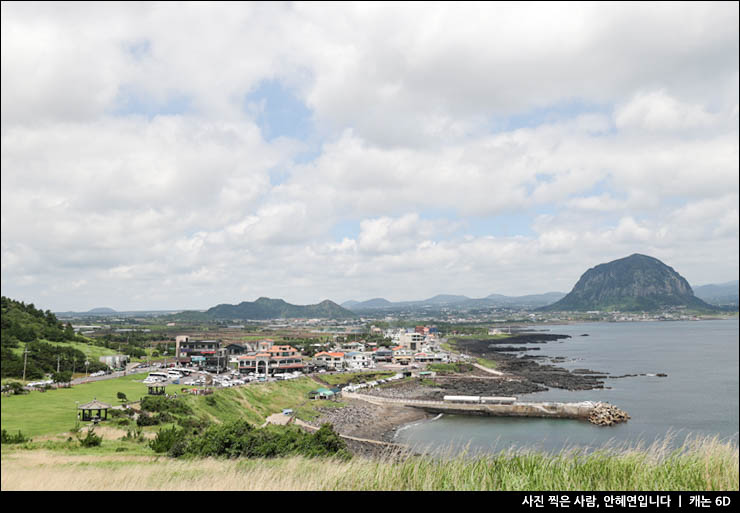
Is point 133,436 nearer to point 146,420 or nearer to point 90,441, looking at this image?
point 90,441

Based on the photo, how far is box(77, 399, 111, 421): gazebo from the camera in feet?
80.6

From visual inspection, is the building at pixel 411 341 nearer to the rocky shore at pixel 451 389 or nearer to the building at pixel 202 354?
the rocky shore at pixel 451 389

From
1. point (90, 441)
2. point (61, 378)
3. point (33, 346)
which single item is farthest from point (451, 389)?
point (33, 346)

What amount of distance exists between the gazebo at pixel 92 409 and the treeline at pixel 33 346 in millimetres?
19372

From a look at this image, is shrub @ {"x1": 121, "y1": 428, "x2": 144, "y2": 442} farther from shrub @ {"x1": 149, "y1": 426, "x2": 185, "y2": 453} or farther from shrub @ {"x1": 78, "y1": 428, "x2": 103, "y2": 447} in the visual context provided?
shrub @ {"x1": 149, "y1": 426, "x2": 185, "y2": 453}

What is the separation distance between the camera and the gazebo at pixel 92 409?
80.6 feet

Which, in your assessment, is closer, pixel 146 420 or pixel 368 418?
A: pixel 146 420

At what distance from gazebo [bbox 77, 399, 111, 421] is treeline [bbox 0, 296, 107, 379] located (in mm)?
19372

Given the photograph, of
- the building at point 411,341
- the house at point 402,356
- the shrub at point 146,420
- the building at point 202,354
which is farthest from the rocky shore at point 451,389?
the building at point 202,354

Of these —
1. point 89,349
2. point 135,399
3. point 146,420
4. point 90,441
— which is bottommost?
point 135,399

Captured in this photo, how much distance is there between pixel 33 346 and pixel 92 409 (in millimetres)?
30084

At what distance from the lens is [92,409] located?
25109 millimetres
